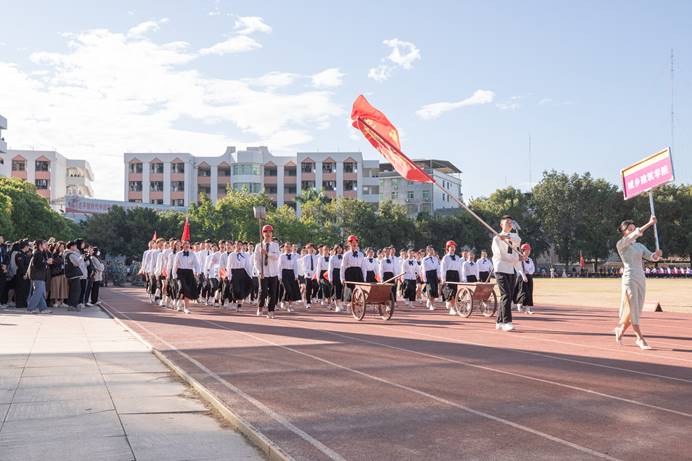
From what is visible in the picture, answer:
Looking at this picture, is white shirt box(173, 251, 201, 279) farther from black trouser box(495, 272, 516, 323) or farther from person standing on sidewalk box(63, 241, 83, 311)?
black trouser box(495, 272, 516, 323)

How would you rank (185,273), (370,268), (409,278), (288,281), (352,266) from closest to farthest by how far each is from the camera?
(352,266) → (185,273) → (288,281) → (370,268) → (409,278)

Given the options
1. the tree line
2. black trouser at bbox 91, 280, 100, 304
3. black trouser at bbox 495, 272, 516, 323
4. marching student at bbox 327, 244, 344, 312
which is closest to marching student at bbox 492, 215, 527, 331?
black trouser at bbox 495, 272, 516, 323

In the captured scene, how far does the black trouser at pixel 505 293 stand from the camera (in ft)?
47.3

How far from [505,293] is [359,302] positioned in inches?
154

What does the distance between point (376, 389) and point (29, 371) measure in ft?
13.9

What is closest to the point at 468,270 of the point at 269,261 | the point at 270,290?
the point at 270,290

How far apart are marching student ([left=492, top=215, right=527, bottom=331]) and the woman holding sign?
3.00 meters

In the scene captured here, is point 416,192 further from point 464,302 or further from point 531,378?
point 531,378

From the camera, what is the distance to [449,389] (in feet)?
25.3

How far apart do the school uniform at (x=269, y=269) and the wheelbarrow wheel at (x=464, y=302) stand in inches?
180

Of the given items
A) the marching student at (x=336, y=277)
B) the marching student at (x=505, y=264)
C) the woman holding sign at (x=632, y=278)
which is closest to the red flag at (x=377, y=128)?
the marching student at (x=505, y=264)

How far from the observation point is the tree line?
218ft

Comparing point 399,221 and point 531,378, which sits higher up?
point 399,221

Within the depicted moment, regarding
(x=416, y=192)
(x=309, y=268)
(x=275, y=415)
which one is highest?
(x=416, y=192)
